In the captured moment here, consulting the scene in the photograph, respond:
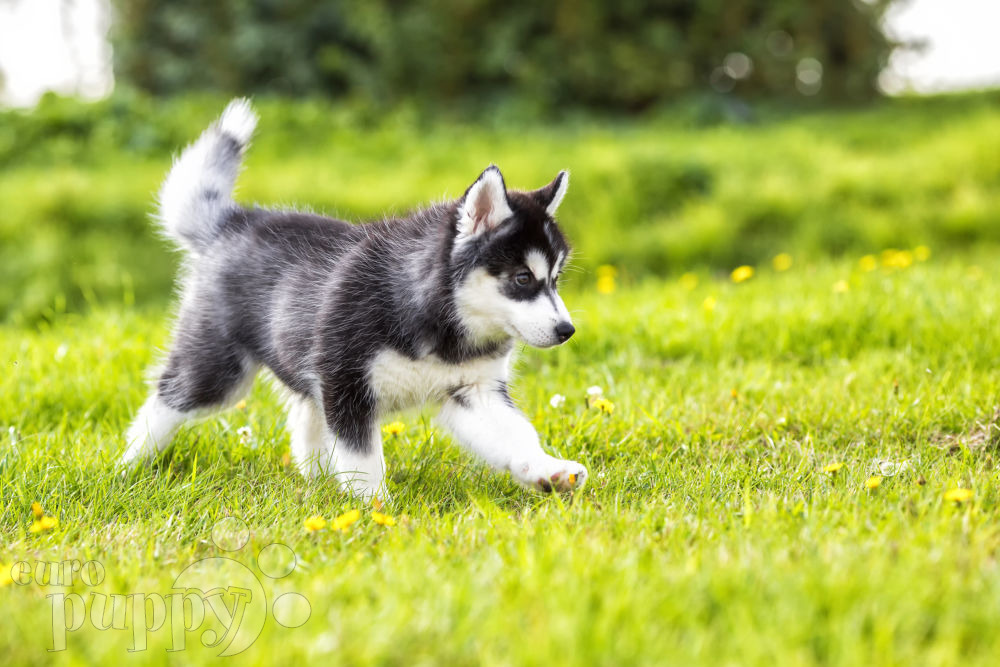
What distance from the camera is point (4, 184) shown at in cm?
880

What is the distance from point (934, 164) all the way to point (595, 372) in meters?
5.73

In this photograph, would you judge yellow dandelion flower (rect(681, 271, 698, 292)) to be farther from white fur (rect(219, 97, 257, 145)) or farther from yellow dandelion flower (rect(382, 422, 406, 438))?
white fur (rect(219, 97, 257, 145))

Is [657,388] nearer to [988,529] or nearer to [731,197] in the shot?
[988,529]

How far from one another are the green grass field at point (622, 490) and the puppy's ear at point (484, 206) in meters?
0.88

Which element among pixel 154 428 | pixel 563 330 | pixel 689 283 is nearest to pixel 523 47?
pixel 689 283

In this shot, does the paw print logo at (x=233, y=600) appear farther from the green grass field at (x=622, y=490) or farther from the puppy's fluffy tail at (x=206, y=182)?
the puppy's fluffy tail at (x=206, y=182)

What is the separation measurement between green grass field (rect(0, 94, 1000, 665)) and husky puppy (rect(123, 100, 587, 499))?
0.16 meters

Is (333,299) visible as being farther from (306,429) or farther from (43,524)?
(43,524)

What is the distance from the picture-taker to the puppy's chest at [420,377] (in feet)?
10.1

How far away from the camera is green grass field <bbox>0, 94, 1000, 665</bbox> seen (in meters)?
1.89

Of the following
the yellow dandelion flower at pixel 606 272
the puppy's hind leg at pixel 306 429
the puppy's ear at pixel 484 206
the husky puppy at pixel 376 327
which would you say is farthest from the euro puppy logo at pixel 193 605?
the yellow dandelion flower at pixel 606 272

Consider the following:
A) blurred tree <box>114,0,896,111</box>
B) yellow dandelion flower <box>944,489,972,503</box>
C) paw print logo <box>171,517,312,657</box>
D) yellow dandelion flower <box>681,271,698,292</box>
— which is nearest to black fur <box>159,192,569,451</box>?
paw print logo <box>171,517,312,657</box>

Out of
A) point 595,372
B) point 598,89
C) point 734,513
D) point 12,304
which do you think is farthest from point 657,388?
point 598,89

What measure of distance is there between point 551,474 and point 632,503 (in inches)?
11.2
